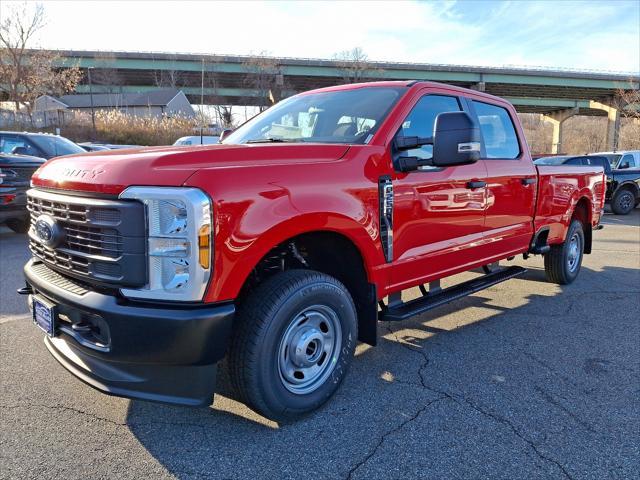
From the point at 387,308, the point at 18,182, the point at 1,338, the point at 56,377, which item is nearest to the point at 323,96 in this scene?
the point at 387,308

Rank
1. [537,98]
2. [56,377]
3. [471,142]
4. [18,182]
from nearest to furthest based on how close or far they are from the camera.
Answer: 1. [471,142]
2. [56,377]
3. [18,182]
4. [537,98]

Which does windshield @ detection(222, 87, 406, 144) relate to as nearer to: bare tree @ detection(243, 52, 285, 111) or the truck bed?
the truck bed

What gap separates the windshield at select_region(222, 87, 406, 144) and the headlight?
139 cm

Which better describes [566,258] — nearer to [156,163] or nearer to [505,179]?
[505,179]

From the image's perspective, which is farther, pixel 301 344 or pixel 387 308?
pixel 387 308

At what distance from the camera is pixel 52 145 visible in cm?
926

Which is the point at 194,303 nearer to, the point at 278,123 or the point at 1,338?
the point at 278,123

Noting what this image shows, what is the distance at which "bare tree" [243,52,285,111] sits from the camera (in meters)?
51.2

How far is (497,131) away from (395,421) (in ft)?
9.99

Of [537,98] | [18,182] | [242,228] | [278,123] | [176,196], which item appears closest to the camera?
[176,196]

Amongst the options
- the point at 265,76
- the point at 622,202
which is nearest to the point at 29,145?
the point at 622,202

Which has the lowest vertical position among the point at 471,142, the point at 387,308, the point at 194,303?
the point at 387,308

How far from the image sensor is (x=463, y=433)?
2.63 m

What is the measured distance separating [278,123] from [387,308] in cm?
169
